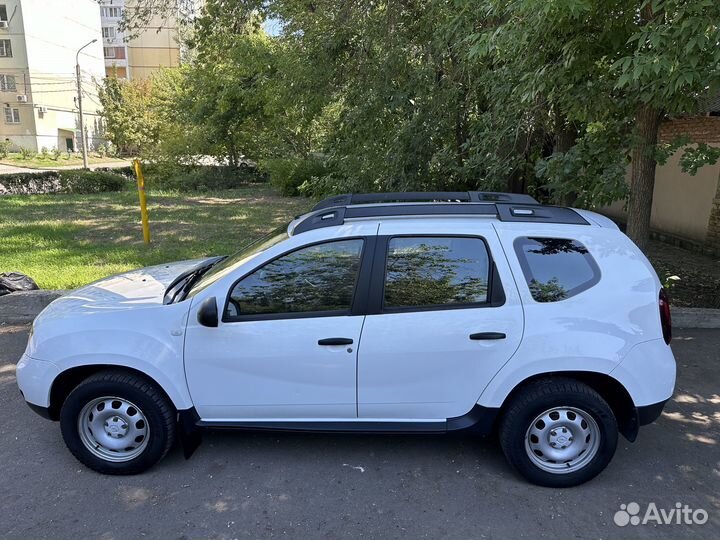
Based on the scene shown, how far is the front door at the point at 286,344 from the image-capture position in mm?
3145

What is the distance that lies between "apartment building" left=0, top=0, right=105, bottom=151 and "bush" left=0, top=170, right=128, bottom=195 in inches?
1449

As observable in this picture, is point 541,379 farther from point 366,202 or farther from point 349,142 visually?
point 349,142

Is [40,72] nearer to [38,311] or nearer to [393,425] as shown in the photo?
[38,311]

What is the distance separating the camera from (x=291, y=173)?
2025cm

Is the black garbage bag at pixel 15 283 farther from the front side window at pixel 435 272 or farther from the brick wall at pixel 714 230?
the brick wall at pixel 714 230

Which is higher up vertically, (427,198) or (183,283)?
(427,198)

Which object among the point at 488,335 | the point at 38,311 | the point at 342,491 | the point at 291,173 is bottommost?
the point at 342,491

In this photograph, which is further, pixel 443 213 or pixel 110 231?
pixel 110 231

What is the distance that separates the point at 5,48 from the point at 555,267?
198ft

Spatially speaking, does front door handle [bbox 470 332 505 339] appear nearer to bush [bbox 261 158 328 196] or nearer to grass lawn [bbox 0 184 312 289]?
grass lawn [bbox 0 184 312 289]

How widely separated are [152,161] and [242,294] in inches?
962

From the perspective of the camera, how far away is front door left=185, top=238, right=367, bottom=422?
3145 mm

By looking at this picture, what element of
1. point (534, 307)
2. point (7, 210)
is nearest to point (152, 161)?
point (7, 210)

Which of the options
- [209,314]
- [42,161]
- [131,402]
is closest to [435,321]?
[209,314]
